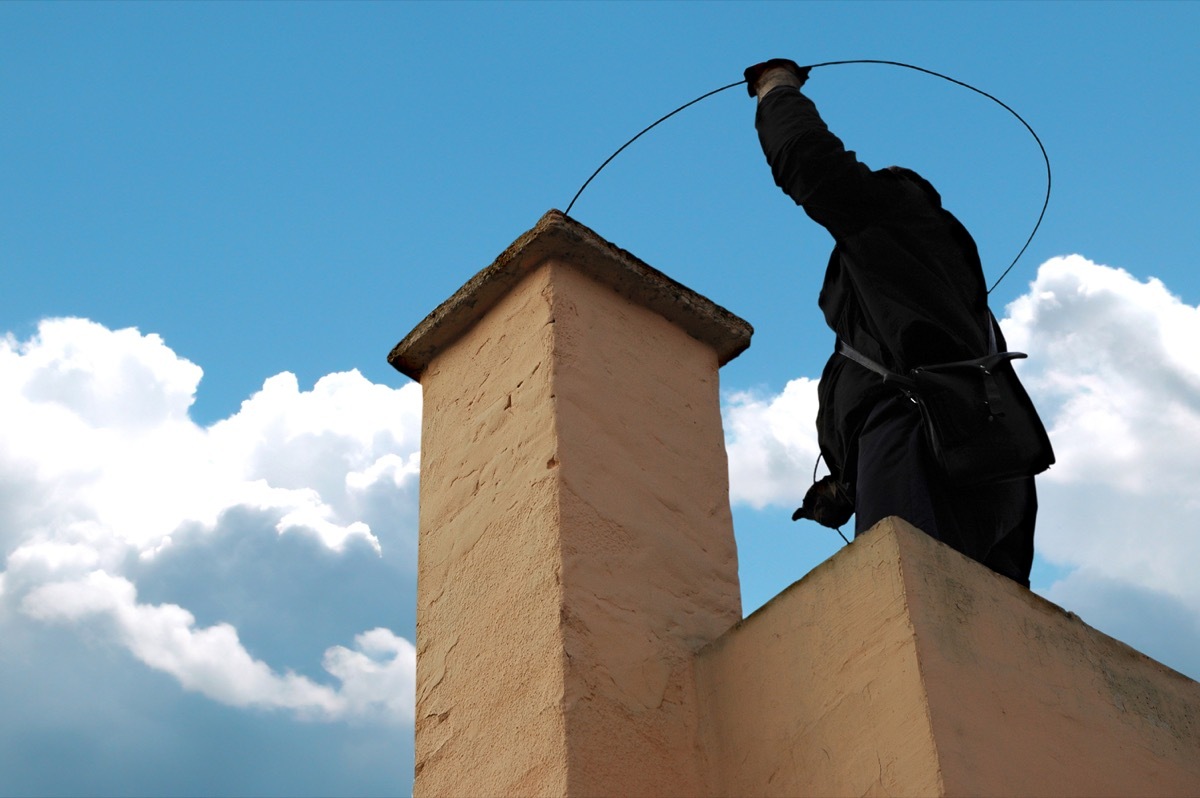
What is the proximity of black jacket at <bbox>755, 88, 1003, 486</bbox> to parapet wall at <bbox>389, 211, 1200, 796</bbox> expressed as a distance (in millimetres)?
336

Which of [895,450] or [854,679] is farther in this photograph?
[895,450]

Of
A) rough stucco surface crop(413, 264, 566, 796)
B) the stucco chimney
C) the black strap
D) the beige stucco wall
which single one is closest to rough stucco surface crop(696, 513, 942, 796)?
the beige stucco wall

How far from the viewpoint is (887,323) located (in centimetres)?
363

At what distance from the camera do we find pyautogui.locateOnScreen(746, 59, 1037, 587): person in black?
11.5 feet

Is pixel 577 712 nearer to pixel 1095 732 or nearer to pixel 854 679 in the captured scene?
pixel 854 679

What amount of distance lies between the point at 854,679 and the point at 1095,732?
493mm

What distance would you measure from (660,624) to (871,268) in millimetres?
1023

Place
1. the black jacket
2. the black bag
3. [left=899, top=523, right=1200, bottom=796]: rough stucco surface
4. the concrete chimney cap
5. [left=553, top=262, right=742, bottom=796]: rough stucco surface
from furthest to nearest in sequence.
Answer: the concrete chimney cap → the black jacket → the black bag → [left=553, top=262, right=742, bottom=796]: rough stucco surface → [left=899, top=523, right=1200, bottom=796]: rough stucco surface

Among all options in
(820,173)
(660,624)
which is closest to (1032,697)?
(660,624)

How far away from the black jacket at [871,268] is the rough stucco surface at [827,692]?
2.17ft

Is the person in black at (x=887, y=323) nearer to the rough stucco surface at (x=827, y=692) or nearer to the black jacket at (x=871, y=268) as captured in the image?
the black jacket at (x=871, y=268)

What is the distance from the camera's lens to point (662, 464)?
3.66 m

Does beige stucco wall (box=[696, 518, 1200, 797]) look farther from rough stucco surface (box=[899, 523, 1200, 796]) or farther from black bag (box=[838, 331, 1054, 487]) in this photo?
black bag (box=[838, 331, 1054, 487])

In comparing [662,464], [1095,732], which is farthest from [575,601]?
[1095,732]
